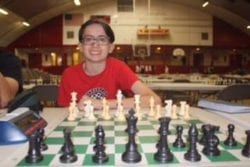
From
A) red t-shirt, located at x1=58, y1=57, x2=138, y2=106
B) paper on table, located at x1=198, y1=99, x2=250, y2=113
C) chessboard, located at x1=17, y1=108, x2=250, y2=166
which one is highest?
red t-shirt, located at x1=58, y1=57, x2=138, y2=106

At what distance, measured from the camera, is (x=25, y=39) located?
→ 15.7 meters

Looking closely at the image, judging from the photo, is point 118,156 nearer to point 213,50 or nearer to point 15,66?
point 15,66

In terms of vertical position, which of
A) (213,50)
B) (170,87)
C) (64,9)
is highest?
(64,9)

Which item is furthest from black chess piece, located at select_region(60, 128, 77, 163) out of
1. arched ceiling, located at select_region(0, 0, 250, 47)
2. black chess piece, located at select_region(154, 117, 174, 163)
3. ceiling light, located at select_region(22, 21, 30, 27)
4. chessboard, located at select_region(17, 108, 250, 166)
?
ceiling light, located at select_region(22, 21, 30, 27)

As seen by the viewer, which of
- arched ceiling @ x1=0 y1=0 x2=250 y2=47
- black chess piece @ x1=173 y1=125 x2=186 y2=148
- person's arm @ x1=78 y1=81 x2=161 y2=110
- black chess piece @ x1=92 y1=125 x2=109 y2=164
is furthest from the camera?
arched ceiling @ x1=0 y1=0 x2=250 y2=47

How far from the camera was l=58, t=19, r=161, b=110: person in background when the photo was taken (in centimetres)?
231

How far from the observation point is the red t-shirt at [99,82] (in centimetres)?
240

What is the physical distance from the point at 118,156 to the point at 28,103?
76 cm

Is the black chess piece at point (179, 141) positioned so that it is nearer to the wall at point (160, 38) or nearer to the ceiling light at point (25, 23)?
the ceiling light at point (25, 23)

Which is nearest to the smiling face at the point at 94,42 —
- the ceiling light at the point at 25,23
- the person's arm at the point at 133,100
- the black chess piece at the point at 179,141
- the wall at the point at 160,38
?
the person's arm at the point at 133,100

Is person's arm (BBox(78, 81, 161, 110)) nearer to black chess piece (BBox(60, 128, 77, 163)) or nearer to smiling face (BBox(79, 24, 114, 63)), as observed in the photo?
smiling face (BBox(79, 24, 114, 63))

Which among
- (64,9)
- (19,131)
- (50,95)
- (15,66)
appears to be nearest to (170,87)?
(50,95)

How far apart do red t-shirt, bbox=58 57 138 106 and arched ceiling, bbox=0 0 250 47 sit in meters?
8.16

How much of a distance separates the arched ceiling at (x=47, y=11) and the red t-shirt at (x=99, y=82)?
816cm
